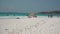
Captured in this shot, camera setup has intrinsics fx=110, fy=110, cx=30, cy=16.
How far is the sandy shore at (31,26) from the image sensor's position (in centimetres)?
107

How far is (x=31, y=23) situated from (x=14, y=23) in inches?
7.1

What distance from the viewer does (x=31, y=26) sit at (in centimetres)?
113

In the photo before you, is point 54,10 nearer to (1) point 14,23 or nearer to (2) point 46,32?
(2) point 46,32

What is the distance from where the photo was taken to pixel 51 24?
3.83 ft

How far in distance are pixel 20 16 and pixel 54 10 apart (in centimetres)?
40

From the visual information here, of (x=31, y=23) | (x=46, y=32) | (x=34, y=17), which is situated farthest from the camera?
(x=34, y=17)

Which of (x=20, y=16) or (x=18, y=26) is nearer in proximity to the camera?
(x=18, y=26)

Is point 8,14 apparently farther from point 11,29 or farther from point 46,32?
point 46,32

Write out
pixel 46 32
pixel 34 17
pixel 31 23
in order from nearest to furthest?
pixel 46 32, pixel 31 23, pixel 34 17

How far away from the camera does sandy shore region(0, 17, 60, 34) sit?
1.07 m

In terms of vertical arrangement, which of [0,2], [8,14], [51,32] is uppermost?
[0,2]

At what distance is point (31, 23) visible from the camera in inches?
45.6

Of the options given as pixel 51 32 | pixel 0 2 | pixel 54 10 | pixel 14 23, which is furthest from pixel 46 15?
pixel 0 2

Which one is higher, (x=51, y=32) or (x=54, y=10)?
(x=54, y=10)
